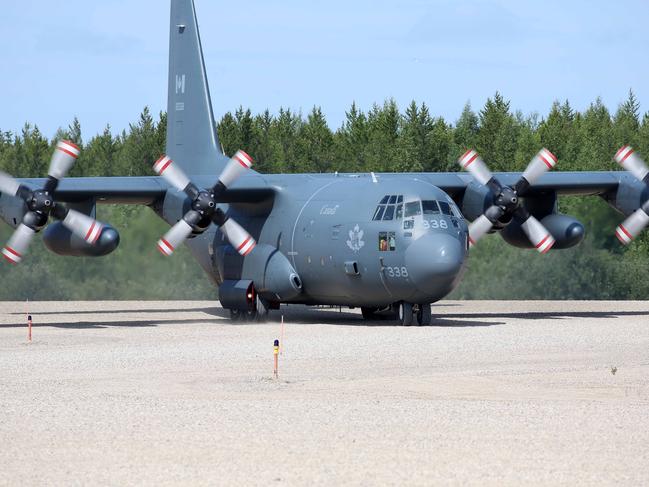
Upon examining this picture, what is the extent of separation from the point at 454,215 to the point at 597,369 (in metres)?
10.2

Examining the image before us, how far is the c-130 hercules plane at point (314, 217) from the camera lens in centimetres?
3159

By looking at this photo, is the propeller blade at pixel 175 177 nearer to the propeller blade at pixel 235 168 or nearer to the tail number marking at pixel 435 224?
the propeller blade at pixel 235 168

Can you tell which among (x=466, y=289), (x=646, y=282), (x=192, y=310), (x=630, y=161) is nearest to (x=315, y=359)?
(x=630, y=161)

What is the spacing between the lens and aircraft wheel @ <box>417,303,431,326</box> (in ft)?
107

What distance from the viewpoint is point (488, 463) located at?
12.6 meters

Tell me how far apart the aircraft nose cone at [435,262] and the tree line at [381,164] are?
43.0 feet

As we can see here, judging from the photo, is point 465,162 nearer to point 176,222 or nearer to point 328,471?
point 176,222

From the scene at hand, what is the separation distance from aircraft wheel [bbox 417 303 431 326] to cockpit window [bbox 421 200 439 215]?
269 centimetres

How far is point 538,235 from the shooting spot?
3556 cm

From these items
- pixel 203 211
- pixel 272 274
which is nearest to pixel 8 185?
pixel 203 211

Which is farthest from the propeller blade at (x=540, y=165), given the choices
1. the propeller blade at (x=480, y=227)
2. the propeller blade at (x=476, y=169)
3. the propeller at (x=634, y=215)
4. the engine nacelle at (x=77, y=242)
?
the engine nacelle at (x=77, y=242)

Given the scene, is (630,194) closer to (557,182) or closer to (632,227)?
(632,227)

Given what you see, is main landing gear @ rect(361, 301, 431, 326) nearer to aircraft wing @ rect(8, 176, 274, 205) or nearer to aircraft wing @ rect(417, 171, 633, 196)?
aircraft wing @ rect(417, 171, 633, 196)

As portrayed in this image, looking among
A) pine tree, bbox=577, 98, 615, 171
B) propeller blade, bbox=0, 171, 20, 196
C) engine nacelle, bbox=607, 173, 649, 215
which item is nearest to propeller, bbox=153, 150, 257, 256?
propeller blade, bbox=0, 171, 20, 196
